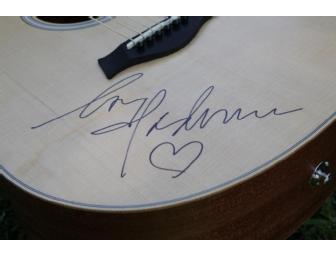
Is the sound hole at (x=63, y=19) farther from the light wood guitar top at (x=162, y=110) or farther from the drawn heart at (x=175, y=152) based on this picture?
A: the drawn heart at (x=175, y=152)

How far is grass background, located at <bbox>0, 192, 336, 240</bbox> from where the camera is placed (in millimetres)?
1188

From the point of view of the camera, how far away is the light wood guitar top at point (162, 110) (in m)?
0.80

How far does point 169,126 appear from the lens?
0.87 metres

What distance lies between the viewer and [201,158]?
32.2 inches

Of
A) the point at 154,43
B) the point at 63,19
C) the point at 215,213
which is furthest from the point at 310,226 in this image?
the point at 63,19

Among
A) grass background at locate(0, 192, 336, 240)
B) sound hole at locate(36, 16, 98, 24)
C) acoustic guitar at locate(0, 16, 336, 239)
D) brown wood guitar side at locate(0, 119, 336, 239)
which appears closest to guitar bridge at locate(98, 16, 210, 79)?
acoustic guitar at locate(0, 16, 336, 239)

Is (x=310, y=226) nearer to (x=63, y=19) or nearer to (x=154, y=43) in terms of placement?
(x=154, y=43)

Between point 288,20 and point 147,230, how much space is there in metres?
0.57

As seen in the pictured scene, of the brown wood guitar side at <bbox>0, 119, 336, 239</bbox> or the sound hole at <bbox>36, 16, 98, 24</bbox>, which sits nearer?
the brown wood guitar side at <bbox>0, 119, 336, 239</bbox>

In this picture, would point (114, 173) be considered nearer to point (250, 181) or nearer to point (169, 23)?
point (250, 181)
